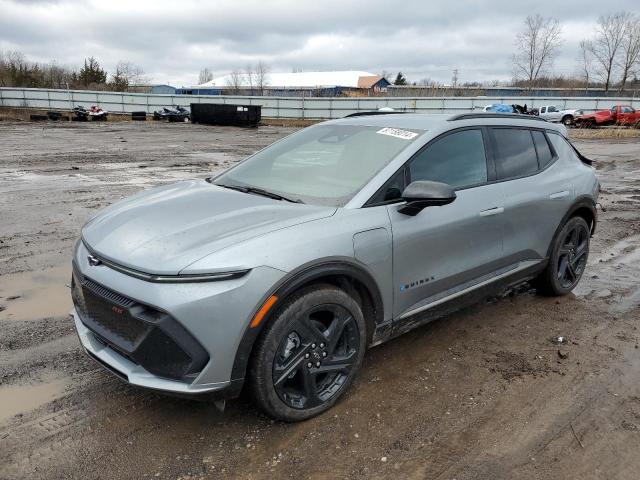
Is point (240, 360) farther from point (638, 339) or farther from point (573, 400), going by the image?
point (638, 339)

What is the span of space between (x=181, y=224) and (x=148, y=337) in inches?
25.9

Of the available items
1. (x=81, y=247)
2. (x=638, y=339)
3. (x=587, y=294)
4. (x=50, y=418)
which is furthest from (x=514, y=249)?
(x=50, y=418)

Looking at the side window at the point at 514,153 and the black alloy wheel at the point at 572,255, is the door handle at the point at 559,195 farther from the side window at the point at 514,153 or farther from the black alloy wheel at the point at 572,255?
the black alloy wheel at the point at 572,255

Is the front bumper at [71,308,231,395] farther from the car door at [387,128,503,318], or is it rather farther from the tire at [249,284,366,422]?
the car door at [387,128,503,318]

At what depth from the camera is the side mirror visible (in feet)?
9.46

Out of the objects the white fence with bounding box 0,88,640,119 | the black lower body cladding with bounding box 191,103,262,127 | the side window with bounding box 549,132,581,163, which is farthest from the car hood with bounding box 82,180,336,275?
the white fence with bounding box 0,88,640,119

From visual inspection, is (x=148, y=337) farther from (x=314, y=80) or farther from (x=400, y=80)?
(x=400, y=80)

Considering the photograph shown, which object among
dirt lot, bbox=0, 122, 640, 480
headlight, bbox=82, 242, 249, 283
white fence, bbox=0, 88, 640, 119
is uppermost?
white fence, bbox=0, 88, 640, 119

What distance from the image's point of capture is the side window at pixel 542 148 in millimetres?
4369

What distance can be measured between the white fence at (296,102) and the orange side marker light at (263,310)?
40.4 m

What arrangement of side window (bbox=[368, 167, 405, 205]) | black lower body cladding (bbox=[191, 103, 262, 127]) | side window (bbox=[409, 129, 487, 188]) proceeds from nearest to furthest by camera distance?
side window (bbox=[368, 167, 405, 205]) < side window (bbox=[409, 129, 487, 188]) < black lower body cladding (bbox=[191, 103, 262, 127])

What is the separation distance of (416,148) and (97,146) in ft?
59.6

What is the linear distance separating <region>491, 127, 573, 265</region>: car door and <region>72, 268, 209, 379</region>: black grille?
257 cm

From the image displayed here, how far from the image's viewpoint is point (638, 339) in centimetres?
391
